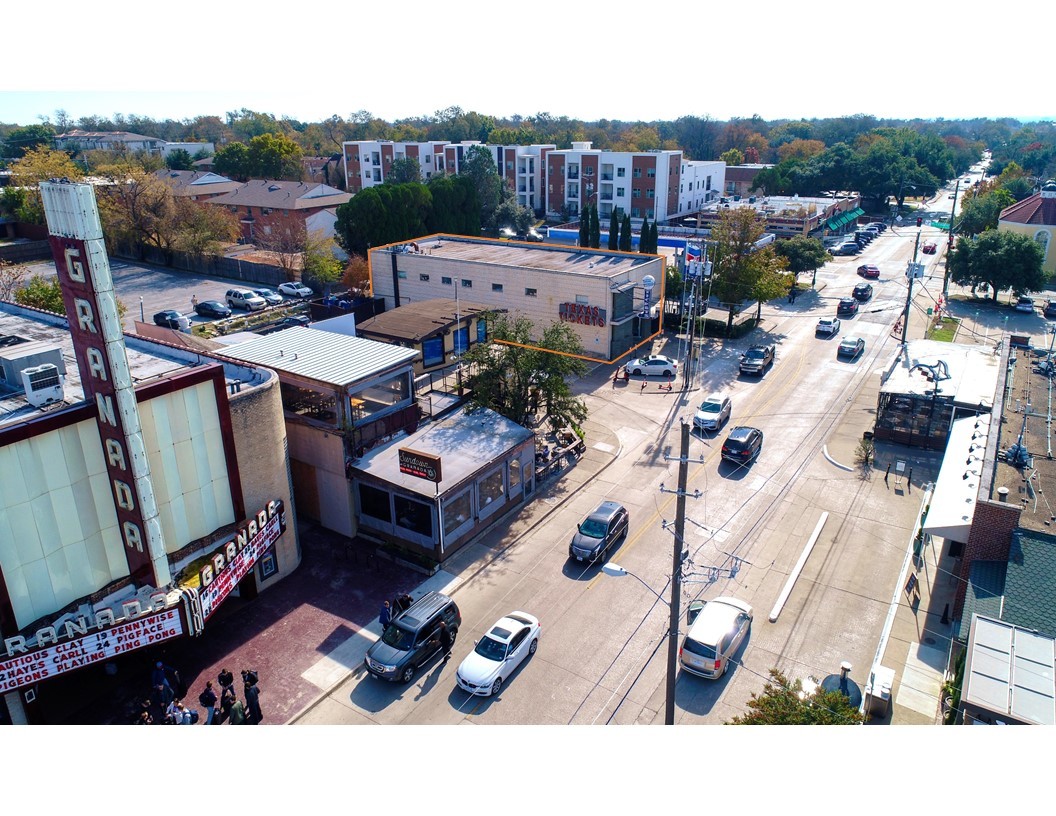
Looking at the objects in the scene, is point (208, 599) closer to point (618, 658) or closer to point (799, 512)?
point (618, 658)

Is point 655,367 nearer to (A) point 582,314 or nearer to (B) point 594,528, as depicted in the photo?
(A) point 582,314

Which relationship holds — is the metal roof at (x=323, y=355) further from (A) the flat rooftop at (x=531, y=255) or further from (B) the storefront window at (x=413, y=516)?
(A) the flat rooftop at (x=531, y=255)

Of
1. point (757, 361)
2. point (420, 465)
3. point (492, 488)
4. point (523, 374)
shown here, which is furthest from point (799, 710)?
point (757, 361)

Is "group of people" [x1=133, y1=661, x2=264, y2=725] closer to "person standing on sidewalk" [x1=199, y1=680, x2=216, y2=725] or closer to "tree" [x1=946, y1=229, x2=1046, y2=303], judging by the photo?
"person standing on sidewalk" [x1=199, y1=680, x2=216, y2=725]

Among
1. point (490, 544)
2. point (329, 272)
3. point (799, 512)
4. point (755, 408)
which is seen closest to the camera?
point (490, 544)

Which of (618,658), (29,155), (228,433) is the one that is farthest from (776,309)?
(29,155)
